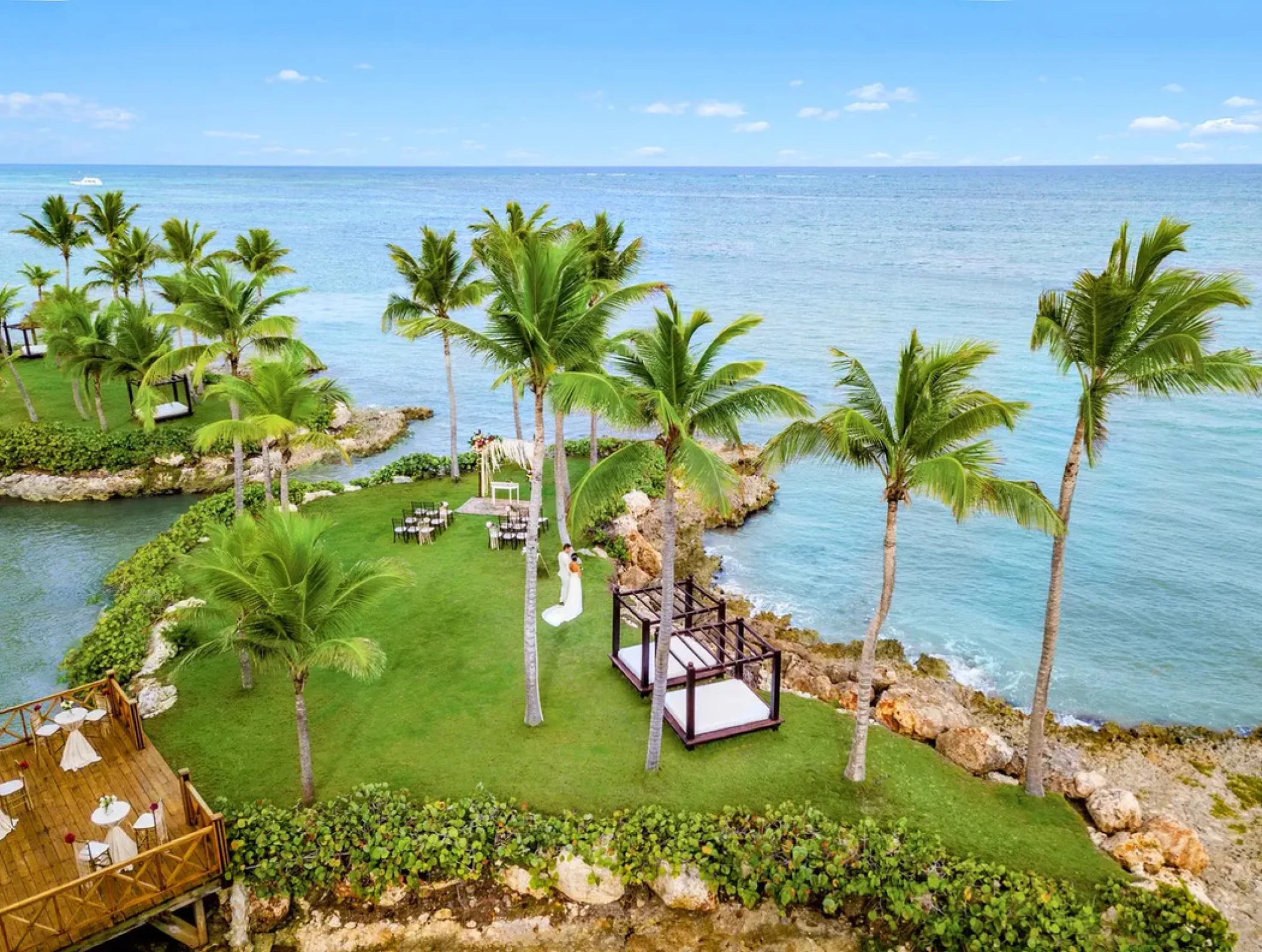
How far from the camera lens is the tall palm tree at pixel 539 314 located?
13.8m

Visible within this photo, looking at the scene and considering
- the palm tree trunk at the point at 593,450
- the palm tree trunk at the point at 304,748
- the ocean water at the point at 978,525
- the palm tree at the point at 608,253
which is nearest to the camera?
the palm tree trunk at the point at 304,748

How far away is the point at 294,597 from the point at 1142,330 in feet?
44.6

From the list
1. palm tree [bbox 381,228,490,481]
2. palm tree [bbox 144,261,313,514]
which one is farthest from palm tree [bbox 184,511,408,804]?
palm tree [bbox 381,228,490,481]

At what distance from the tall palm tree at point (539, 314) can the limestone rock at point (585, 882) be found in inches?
256

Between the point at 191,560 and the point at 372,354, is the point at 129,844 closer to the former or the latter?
the point at 191,560

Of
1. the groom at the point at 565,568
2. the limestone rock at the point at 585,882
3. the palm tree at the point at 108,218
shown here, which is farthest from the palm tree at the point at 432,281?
the palm tree at the point at 108,218

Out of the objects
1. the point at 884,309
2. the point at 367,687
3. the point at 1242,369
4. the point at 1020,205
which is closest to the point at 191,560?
the point at 367,687

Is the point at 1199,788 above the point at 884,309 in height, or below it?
below

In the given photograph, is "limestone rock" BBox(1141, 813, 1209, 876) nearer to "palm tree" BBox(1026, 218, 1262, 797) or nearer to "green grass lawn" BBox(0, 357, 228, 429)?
"palm tree" BBox(1026, 218, 1262, 797)

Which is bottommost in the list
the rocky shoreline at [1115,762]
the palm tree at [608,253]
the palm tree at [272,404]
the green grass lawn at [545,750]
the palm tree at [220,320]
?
the rocky shoreline at [1115,762]

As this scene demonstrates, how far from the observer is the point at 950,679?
2223 centimetres

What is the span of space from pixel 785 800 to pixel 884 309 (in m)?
64.2

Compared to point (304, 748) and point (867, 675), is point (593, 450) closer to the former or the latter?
point (867, 675)

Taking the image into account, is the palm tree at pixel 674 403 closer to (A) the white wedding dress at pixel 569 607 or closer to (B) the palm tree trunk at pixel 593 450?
(A) the white wedding dress at pixel 569 607
